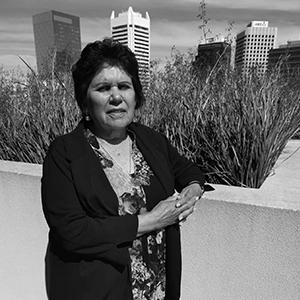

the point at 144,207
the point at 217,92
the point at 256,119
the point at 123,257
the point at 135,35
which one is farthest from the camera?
the point at 135,35

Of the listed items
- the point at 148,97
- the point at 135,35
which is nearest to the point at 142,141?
the point at 148,97

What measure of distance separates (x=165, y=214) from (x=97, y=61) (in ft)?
2.27

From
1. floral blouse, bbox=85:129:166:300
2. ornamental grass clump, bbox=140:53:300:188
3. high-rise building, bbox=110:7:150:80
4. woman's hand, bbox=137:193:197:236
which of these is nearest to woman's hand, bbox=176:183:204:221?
woman's hand, bbox=137:193:197:236

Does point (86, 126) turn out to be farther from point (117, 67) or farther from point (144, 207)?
point (144, 207)

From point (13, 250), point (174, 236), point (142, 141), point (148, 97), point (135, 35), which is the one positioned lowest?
point (13, 250)

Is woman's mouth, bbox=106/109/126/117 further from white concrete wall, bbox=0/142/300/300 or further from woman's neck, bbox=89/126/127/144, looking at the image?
white concrete wall, bbox=0/142/300/300

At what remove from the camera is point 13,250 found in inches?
87.4

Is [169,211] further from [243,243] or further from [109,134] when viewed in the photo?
[243,243]

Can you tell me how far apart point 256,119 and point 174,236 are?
123 centimetres

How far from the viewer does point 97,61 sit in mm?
1152

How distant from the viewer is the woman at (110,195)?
1065mm

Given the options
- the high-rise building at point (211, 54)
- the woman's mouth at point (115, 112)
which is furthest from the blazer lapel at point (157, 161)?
the high-rise building at point (211, 54)

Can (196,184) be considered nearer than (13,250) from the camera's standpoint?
Yes

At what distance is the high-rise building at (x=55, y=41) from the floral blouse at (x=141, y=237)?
1832mm
